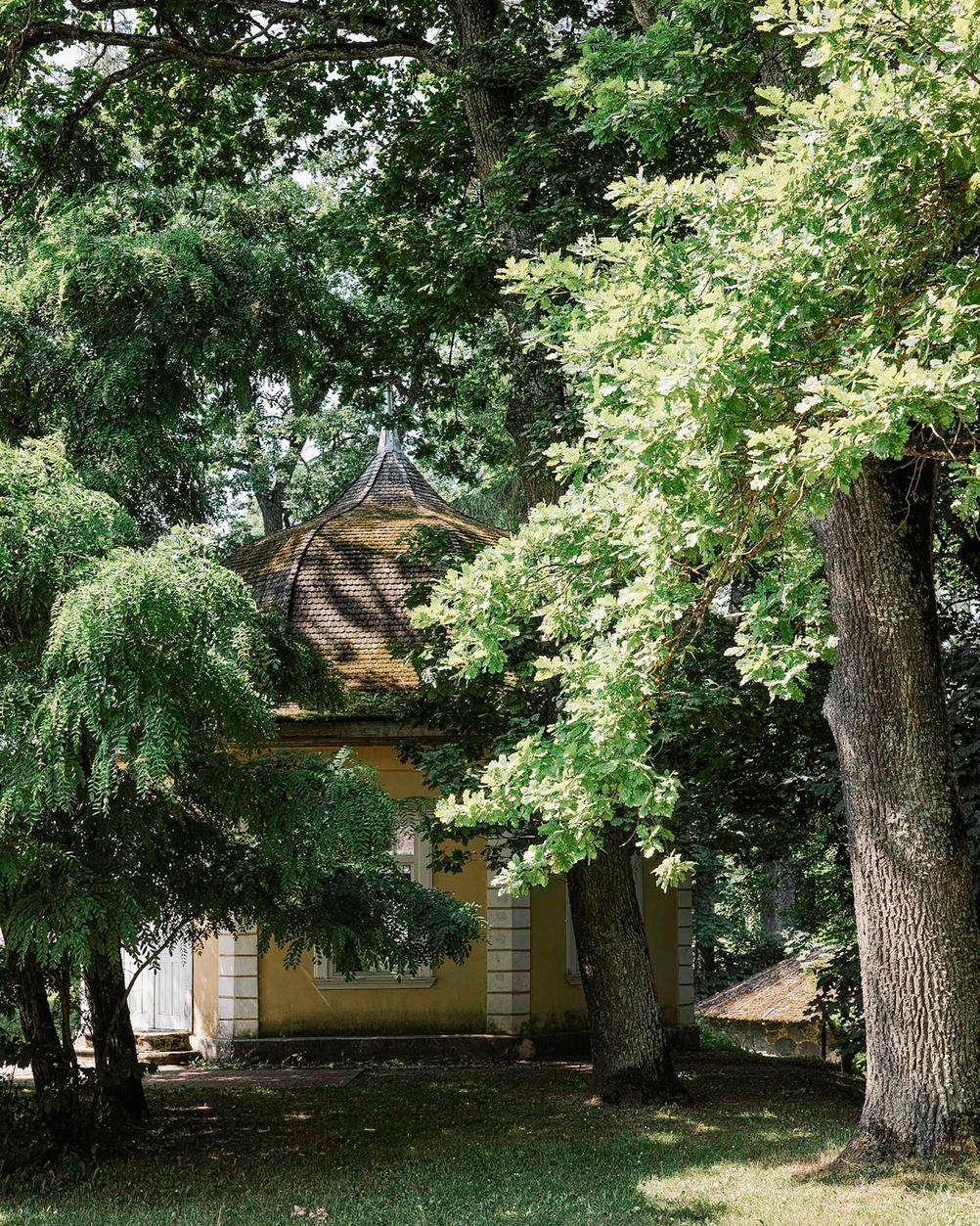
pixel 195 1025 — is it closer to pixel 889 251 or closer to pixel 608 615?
pixel 608 615

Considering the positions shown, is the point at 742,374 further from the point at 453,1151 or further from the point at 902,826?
the point at 453,1151

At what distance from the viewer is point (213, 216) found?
12.3m

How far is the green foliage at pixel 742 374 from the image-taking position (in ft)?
17.5

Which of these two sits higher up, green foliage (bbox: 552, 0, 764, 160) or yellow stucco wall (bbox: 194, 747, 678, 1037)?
green foliage (bbox: 552, 0, 764, 160)

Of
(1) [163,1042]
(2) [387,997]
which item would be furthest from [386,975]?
(1) [163,1042]

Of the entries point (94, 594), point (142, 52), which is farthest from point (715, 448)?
point (142, 52)

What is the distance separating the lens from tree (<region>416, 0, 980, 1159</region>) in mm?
5375

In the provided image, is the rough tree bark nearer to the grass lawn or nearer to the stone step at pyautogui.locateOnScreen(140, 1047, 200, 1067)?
the grass lawn

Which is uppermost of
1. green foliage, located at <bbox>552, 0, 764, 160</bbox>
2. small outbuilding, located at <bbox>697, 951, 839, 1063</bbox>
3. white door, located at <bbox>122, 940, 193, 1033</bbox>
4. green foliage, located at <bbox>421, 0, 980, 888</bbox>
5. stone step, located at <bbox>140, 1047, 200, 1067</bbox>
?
green foliage, located at <bbox>552, 0, 764, 160</bbox>

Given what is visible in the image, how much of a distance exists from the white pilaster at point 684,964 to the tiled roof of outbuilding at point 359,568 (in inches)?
200

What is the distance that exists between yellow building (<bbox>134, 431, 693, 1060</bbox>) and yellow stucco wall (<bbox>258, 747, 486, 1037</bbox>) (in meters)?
0.01

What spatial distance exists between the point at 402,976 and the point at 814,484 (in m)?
11.1

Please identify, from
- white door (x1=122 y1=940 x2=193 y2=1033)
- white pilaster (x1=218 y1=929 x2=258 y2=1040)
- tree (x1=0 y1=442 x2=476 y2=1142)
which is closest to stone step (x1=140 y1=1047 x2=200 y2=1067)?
white pilaster (x1=218 y1=929 x2=258 y2=1040)

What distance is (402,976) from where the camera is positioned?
15.3 meters
